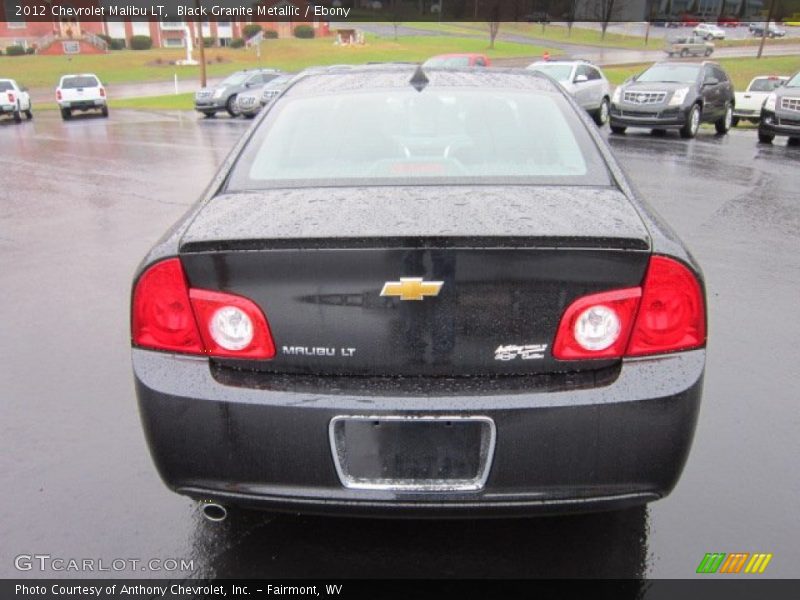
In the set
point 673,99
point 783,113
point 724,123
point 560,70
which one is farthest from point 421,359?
point 560,70

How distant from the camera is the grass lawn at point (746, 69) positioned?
39.0m

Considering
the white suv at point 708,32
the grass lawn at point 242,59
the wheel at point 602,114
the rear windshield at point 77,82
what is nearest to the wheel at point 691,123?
the wheel at point 602,114

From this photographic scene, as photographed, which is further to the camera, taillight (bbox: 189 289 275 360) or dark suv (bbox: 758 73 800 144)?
dark suv (bbox: 758 73 800 144)

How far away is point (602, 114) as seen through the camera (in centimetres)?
2050

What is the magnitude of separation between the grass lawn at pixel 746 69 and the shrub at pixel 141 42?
5891 centimetres

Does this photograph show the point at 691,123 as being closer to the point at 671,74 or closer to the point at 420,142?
the point at 671,74

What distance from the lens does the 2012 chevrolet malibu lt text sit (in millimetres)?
2174

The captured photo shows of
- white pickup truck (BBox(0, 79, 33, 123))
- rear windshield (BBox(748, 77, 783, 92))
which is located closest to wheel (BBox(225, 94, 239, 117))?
white pickup truck (BBox(0, 79, 33, 123))

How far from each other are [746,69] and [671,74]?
2871 centimetres

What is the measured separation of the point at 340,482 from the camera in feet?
7.34

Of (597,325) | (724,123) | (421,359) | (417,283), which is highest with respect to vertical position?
(417,283)

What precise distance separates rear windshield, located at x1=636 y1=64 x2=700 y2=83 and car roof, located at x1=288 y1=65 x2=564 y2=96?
15.2 meters

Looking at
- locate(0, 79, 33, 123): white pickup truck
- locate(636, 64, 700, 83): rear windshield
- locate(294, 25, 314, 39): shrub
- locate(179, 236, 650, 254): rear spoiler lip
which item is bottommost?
locate(294, 25, 314, 39): shrub

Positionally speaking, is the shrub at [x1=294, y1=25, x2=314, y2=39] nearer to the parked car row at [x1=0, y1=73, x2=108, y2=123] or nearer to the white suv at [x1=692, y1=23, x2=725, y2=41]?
the white suv at [x1=692, y1=23, x2=725, y2=41]
